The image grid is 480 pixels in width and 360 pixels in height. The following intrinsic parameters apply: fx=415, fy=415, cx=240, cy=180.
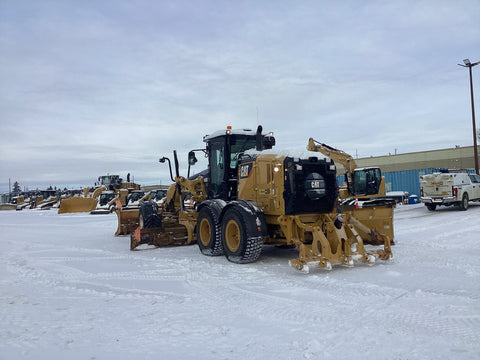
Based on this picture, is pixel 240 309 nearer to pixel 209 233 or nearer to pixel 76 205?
pixel 209 233

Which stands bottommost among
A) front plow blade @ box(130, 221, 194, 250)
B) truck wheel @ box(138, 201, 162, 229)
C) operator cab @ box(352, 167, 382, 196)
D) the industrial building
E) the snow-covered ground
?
the snow-covered ground

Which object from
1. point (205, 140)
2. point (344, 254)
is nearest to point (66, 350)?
point (344, 254)

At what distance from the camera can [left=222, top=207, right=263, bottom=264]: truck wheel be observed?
7801mm

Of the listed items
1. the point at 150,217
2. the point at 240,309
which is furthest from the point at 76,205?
the point at 240,309

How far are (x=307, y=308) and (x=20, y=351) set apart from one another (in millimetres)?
3085

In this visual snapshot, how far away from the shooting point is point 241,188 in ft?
29.5

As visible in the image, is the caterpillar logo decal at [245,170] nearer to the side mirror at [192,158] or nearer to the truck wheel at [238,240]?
the truck wheel at [238,240]

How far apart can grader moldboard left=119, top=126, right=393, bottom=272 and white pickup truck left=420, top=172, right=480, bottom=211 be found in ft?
38.0

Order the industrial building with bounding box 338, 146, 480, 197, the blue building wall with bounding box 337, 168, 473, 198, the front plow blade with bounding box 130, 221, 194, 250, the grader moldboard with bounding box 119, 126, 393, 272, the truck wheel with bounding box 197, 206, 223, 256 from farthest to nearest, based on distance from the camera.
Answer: the industrial building with bounding box 338, 146, 480, 197, the blue building wall with bounding box 337, 168, 473, 198, the front plow blade with bounding box 130, 221, 194, 250, the truck wheel with bounding box 197, 206, 223, 256, the grader moldboard with bounding box 119, 126, 393, 272

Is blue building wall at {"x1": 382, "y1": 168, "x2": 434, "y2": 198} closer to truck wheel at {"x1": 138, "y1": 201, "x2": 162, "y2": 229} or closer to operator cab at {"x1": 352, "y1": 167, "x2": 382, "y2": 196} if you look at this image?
operator cab at {"x1": 352, "y1": 167, "x2": 382, "y2": 196}

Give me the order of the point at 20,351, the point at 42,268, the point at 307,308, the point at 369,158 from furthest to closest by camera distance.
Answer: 1. the point at 369,158
2. the point at 42,268
3. the point at 307,308
4. the point at 20,351

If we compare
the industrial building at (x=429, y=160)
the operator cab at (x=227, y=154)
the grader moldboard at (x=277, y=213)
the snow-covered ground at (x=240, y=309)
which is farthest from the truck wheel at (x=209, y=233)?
the industrial building at (x=429, y=160)

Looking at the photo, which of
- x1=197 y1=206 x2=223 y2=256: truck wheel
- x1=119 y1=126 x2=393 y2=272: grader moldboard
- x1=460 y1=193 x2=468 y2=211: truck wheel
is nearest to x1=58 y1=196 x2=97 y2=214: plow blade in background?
x1=197 y1=206 x2=223 y2=256: truck wheel

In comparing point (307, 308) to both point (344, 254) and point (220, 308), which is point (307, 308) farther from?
point (344, 254)
